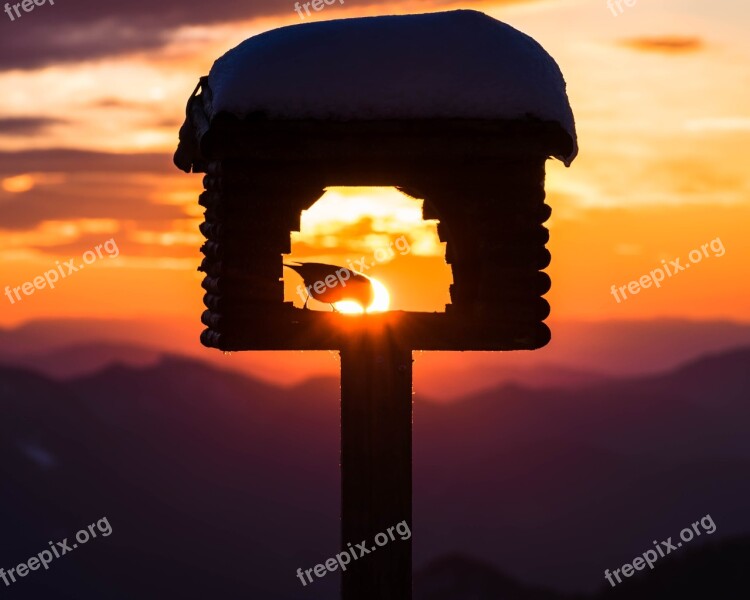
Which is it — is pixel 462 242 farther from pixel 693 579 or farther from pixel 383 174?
pixel 693 579

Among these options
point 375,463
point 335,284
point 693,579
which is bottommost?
point 693,579

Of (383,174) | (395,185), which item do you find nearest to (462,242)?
(395,185)

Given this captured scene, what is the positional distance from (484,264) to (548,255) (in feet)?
1.62

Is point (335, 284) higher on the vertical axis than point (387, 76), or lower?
lower

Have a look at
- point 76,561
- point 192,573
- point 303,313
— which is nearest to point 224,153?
point 303,313

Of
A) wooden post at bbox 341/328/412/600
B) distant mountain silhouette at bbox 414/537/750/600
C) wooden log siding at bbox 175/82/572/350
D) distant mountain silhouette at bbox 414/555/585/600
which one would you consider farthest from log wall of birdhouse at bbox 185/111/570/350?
distant mountain silhouette at bbox 414/555/585/600

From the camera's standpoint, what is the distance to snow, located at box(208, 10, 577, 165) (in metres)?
8.04

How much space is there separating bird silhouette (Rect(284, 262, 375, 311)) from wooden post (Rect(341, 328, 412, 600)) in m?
0.36

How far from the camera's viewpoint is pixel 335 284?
8523 millimetres

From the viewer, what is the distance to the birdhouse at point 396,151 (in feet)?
26.5

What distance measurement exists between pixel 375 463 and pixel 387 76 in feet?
7.77

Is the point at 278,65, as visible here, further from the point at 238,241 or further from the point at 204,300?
the point at 204,300

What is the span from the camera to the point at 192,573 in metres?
65.4

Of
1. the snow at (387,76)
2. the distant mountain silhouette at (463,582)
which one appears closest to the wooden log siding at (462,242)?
the snow at (387,76)
